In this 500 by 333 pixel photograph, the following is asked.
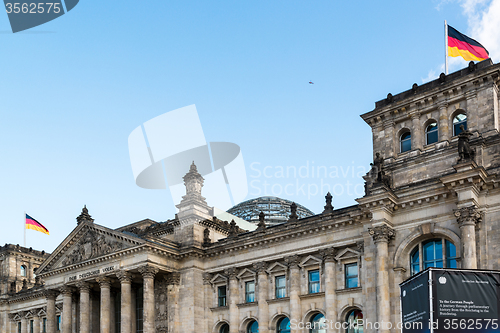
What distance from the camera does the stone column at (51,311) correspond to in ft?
175

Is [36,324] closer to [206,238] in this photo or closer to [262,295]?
[206,238]

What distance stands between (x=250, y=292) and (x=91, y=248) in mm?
14448

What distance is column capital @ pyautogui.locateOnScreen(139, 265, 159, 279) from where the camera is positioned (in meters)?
45.5

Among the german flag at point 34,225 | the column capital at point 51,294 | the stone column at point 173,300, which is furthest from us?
the german flag at point 34,225

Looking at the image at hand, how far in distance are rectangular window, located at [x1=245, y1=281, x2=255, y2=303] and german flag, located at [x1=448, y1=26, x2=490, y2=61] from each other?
21.6 meters

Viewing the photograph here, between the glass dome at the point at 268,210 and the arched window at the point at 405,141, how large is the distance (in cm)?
2935

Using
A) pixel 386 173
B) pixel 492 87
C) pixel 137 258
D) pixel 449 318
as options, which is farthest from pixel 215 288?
pixel 449 318

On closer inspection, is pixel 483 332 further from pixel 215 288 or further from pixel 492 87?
pixel 215 288

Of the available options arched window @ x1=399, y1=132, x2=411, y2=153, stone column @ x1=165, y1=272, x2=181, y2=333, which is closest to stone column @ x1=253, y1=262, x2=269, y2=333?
stone column @ x1=165, y1=272, x2=181, y2=333

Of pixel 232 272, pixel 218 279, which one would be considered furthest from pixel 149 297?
pixel 232 272

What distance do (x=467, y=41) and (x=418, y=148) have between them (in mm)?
7541

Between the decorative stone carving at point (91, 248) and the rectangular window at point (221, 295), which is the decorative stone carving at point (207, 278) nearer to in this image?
the rectangular window at point (221, 295)

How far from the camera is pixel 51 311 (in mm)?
53562

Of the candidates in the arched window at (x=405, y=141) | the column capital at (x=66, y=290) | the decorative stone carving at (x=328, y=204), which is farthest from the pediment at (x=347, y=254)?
the column capital at (x=66, y=290)
